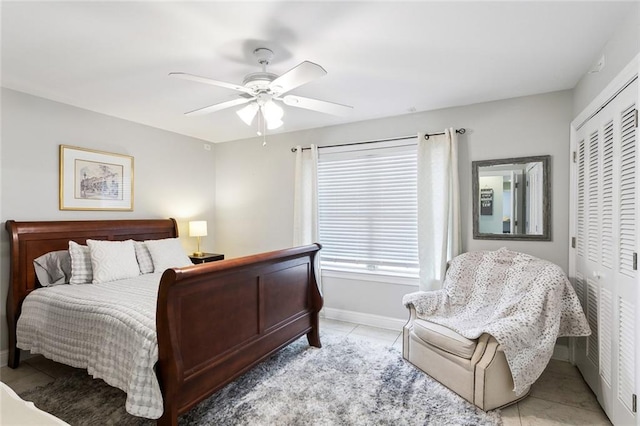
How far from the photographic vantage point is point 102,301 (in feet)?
7.72

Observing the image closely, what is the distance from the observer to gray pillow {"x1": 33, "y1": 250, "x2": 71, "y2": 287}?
2.91 metres

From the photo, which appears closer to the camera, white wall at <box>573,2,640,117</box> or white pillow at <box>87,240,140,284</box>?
white wall at <box>573,2,640,117</box>

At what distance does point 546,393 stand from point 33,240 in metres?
4.48

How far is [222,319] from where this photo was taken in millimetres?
2256

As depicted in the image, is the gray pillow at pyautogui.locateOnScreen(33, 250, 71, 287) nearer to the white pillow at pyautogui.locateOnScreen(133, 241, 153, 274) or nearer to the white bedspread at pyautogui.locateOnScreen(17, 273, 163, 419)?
the white bedspread at pyautogui.locateOnScreen(17, 273, 163, 419)

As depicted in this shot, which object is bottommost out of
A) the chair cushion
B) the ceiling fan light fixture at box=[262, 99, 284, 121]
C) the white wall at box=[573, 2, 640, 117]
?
the chair cushion

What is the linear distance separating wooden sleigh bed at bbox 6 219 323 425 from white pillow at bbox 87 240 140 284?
35 centimetres

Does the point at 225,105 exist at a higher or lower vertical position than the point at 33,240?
higher

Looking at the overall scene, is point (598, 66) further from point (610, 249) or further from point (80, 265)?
point (80, 265)

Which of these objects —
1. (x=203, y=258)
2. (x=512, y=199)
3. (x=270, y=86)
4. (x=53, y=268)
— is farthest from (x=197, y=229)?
(x=512, y=199)

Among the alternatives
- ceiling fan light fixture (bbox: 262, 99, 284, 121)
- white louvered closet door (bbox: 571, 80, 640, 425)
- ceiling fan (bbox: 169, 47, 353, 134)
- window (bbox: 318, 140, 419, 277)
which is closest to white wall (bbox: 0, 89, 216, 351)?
ceiling fan (bbox: 169, 47, 353, 134)

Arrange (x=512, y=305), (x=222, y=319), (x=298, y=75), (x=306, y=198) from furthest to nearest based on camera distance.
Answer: (x=306, y=198) < (x=512, y=305) < (x=222, y=319) < (x=298, y=75)

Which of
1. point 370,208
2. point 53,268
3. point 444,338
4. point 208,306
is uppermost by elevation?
point 370,208

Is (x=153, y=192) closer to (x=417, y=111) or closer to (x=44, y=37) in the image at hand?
(x=44, y=37)
